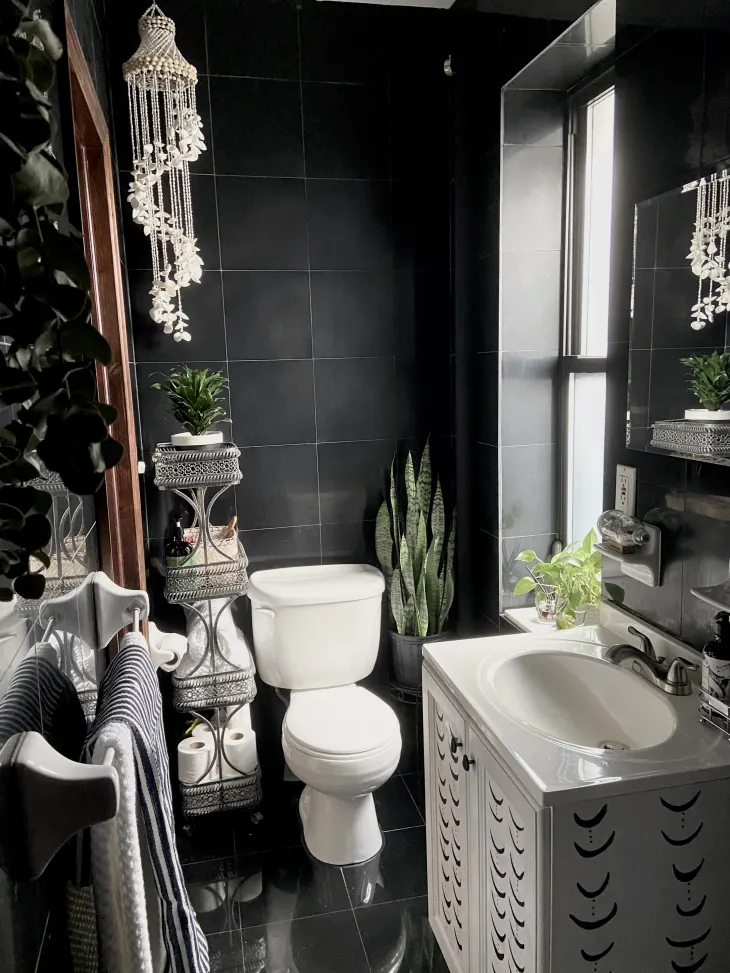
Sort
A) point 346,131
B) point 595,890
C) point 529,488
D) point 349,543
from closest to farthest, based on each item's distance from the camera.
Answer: point 595,890 < point 529,488 < point 346,131 < point 349,543

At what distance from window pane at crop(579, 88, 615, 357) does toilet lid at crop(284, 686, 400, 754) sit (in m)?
1.35

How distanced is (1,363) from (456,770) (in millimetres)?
1505

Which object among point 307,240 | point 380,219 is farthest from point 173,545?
point 380,219

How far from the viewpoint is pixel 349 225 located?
2750 millimetres

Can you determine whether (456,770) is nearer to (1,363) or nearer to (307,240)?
(1,363)

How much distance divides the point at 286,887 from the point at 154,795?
1.61 metres

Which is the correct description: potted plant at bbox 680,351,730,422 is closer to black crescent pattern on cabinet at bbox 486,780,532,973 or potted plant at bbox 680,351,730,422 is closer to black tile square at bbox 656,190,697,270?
black tile square at bbox 656,190,697,270

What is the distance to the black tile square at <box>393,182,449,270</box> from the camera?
2781 millimetres

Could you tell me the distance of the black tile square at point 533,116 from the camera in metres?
2.39

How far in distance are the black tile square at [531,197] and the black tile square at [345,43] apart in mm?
645

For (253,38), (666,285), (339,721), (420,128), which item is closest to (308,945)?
(339,721)

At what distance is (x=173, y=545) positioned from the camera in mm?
2473

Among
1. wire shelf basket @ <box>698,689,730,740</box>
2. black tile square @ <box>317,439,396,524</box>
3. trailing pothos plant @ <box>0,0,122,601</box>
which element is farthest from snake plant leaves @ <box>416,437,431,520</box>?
trailing pothos plant @ <box>0,0,122,601</box>

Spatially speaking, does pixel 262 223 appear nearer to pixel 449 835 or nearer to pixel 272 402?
pixel 272 402
